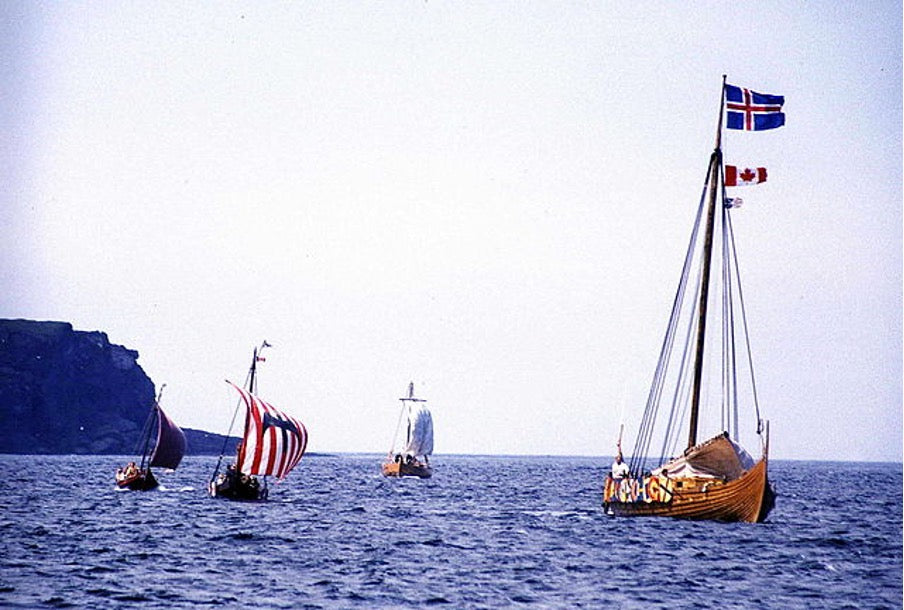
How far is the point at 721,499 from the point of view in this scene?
49.8 meters

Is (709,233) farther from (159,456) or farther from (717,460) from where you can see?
(159,456)

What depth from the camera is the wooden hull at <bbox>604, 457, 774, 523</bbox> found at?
49.4 meters

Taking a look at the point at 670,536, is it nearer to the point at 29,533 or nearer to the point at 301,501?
A: the point at 29,533

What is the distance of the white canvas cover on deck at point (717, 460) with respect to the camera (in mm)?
49344

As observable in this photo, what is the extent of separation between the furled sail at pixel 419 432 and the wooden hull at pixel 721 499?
290 feet

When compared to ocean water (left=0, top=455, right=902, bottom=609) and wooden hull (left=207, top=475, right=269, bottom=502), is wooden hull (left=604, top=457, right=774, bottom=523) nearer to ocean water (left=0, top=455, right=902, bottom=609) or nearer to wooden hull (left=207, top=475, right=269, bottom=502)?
Answer: ocean water (left=0, top=455, right=902, bottom=609)

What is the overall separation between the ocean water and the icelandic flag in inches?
668

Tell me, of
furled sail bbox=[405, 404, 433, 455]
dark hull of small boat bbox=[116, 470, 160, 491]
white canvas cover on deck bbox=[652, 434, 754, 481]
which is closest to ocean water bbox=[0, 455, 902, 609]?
white canvas cover on deck bbox=[652, 434, 754, 481]

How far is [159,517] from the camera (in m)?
55.2

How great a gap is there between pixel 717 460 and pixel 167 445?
4603 cm

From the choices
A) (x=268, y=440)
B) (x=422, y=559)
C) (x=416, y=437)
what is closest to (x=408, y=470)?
(x=416, y=437)

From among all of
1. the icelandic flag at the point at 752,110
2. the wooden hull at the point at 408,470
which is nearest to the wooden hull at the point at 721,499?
the icelandic flag at the point at 752,110

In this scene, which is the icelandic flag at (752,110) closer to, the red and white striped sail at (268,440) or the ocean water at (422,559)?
the ocean water at (422,559)

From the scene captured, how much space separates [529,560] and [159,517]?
2260cm
